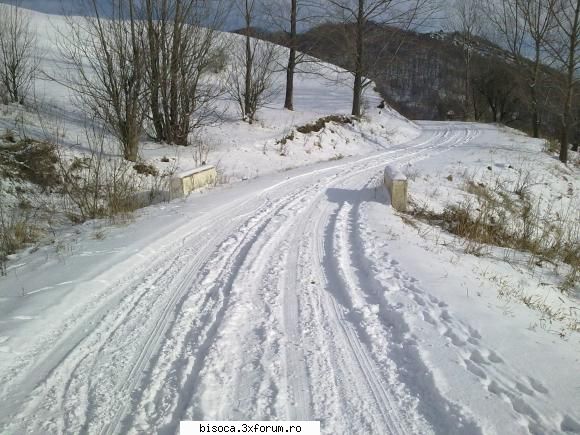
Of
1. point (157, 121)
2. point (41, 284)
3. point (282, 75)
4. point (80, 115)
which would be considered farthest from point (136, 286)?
point (282, 75)

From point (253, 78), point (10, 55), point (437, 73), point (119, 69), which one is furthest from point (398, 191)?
point (437, 73)

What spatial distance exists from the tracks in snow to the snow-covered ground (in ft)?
0.04

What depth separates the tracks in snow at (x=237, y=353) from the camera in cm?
248

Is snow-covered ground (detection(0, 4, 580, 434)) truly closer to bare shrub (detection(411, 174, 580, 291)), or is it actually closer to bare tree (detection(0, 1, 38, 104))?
bare shrub (detection(411, 174, 580, 291))

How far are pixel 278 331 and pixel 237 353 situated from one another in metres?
0.44

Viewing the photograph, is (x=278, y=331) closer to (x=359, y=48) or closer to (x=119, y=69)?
(x=119, y=69)

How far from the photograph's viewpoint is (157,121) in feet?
40.2

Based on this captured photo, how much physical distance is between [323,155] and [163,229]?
34.5ft

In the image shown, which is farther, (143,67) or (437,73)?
(437,73)

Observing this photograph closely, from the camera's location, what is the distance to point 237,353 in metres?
3.03

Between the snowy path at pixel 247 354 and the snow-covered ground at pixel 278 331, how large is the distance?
0.01 m

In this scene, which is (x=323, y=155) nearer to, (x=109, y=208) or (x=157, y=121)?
(x=157, y=121)

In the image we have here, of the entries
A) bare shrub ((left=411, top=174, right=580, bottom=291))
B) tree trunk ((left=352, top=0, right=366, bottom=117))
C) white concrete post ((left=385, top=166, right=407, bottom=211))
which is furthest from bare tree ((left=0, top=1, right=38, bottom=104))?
tree trunk ((left=352, top=0, right=366, bottom=117))

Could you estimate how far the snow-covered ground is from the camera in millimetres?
2512
